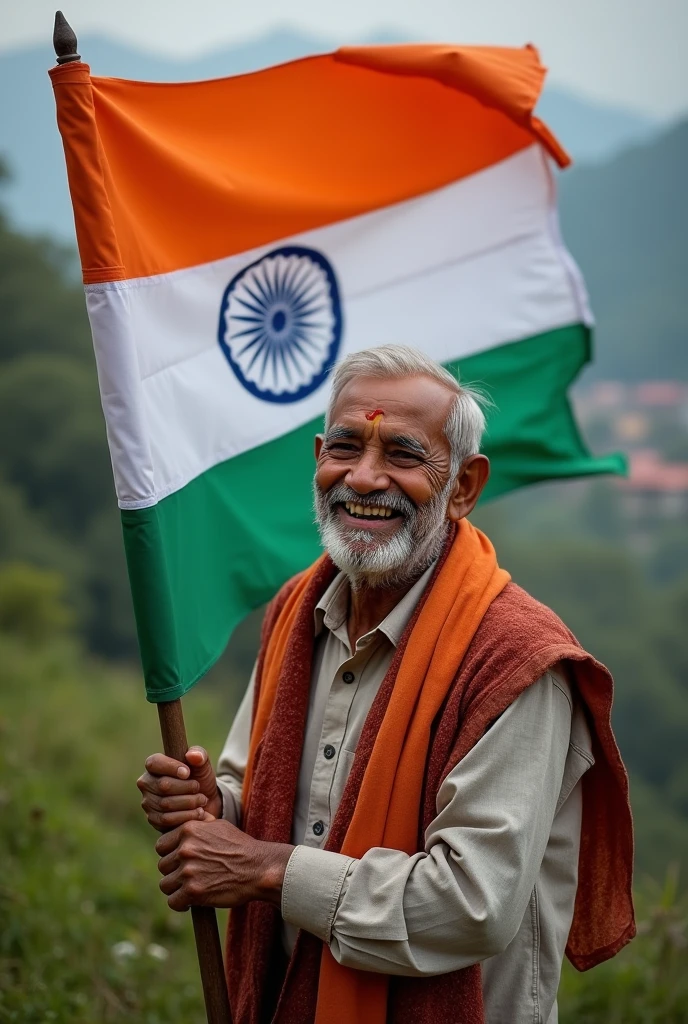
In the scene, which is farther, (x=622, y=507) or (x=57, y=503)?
(x=622, y=507)

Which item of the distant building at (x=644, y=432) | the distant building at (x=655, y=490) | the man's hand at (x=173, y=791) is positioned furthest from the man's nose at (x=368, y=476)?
the distant building at (x=644, y=432)

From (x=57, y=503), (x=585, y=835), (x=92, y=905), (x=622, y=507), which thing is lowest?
(x=622, y=507)

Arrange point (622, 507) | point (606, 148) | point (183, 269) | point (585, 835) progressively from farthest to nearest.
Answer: point (606, 148)
point (622, 507)
point (183, 269)
point (585, 835)

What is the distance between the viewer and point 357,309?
362 cm

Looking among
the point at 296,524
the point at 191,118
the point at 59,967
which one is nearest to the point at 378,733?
the point at 296,524

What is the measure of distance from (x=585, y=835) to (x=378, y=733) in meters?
0.66

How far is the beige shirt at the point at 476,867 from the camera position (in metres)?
2.16

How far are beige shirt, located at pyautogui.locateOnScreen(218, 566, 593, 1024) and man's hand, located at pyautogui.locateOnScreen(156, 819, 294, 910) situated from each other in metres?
0.07

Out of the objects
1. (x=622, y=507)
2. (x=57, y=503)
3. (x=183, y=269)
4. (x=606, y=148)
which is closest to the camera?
(x=183, y=269)

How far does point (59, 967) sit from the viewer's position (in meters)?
4.32

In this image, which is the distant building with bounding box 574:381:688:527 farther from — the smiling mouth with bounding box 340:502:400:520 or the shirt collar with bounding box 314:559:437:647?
the smiling mouth with bounding box 340:502:400:520

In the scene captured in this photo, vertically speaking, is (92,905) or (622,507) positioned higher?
(92,905)

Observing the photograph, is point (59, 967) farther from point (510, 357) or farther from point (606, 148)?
point (606, 148)

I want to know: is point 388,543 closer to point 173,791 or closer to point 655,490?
point 173,791
